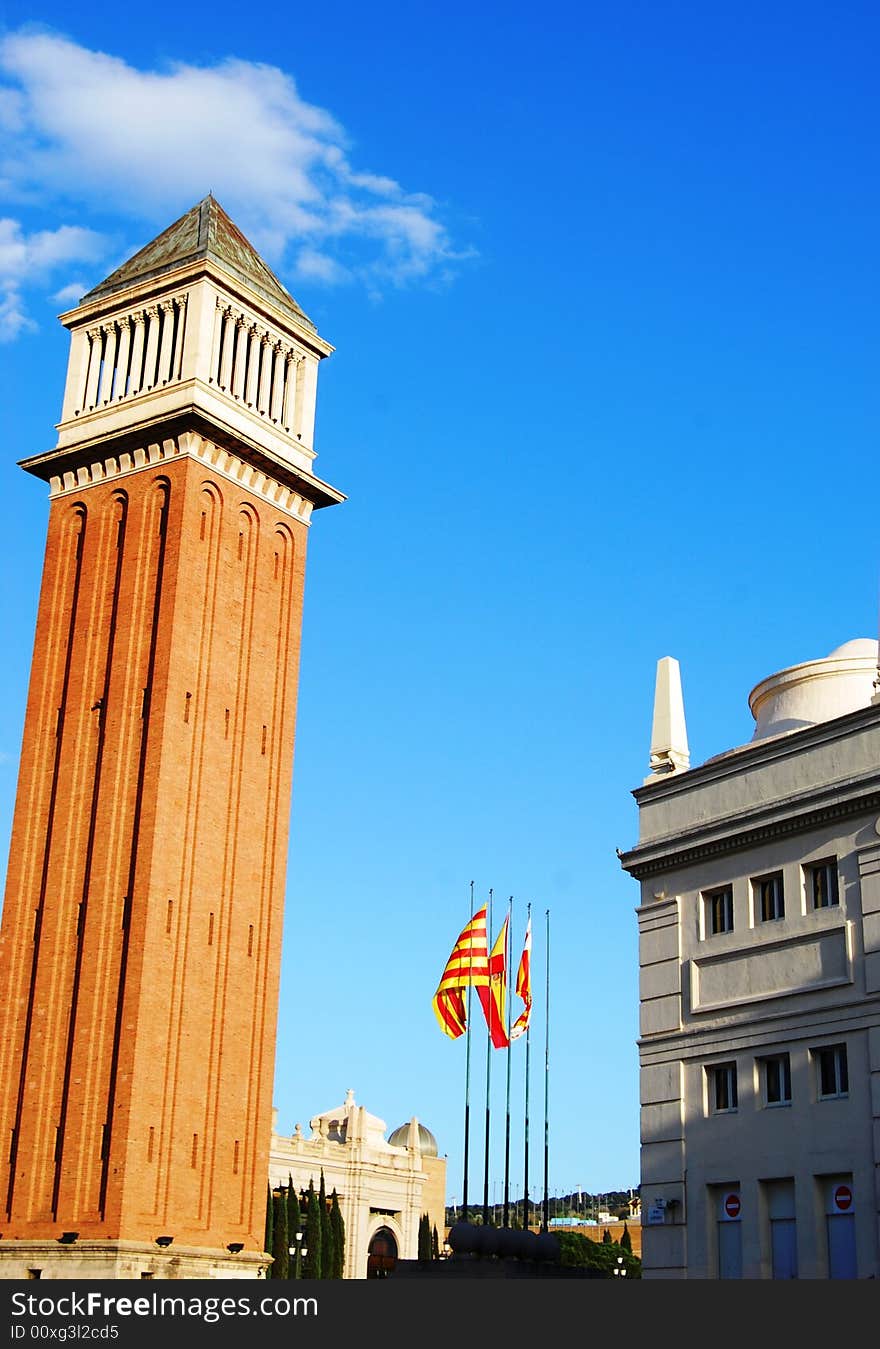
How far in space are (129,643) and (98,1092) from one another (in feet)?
46.7

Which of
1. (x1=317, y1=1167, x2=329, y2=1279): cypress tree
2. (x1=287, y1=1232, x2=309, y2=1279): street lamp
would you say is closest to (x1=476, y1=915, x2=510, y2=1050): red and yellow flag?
(x1=287, y1=1232, x2=309, y2=1279): street lamp

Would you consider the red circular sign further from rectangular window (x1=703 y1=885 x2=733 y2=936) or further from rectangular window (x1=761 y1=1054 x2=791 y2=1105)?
rectangular window (x1=703 y1=885 x2=733 y2=936)

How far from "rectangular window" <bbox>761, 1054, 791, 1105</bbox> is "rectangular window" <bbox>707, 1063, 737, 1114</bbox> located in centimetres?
75

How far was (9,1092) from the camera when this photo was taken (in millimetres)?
48969

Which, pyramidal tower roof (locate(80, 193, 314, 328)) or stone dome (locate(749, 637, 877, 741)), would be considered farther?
pyramidal tower roof (locate(80, 193, 314, 328))

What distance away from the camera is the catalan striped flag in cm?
4194

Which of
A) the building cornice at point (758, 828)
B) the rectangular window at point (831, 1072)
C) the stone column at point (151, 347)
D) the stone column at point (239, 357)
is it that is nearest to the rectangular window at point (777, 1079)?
the rectangular window at point (831, 1072)

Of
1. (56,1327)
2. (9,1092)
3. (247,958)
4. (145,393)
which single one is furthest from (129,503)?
(56,1327)

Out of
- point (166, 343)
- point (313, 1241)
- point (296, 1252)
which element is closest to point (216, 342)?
point (166, 343)

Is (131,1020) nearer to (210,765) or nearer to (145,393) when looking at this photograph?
(210,765)

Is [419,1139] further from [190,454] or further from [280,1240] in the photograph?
[190,454]

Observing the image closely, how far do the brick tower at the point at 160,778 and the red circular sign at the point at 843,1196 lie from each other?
23206mm

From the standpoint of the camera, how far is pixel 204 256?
55031 millimetres

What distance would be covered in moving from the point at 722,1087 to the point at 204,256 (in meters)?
35.5
